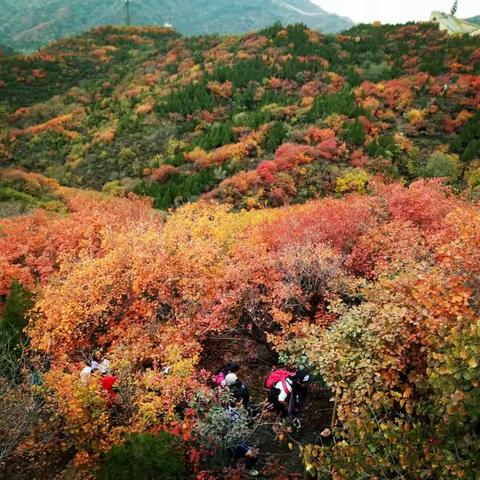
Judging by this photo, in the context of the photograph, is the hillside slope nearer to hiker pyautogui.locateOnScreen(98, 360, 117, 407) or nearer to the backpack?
the backpack

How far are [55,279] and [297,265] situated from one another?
8872 mm

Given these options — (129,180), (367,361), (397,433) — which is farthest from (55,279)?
(129,180)

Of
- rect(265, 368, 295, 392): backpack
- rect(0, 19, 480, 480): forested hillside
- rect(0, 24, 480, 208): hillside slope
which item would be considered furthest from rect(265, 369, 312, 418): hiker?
rect(0, 24, 480, 208): hillside slope

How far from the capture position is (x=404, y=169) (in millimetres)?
38344

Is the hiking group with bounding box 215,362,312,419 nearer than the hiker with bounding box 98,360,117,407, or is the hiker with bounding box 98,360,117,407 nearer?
the hiker with bounding box 98,360,117,407

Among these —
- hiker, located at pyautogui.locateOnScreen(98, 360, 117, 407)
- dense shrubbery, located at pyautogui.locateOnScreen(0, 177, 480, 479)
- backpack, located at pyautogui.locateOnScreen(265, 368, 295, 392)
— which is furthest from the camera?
backpack, located at pyautogui.locateOnScreen(265, 368, 295, 392)

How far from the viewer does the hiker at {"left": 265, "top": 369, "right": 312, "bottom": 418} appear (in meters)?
10.9

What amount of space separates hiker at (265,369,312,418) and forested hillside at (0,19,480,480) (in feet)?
0.53

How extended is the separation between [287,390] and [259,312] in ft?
13.3

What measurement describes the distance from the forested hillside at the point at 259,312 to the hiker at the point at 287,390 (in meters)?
0.16

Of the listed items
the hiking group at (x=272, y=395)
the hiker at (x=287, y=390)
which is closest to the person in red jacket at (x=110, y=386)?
the hiking group at (x=272, y=395)

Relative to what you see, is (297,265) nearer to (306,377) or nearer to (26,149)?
(306,377)

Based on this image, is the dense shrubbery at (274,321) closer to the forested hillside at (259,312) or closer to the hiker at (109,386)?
the forested hillside at (259,312)

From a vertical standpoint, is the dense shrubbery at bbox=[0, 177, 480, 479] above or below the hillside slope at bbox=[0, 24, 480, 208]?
above
